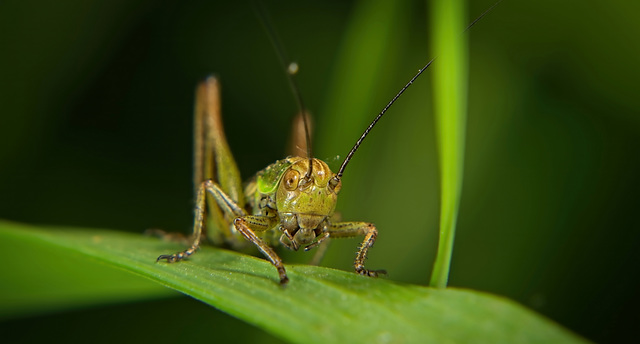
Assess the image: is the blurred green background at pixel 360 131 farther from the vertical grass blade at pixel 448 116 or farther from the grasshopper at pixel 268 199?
the vertical grass blade at pixel 448 116

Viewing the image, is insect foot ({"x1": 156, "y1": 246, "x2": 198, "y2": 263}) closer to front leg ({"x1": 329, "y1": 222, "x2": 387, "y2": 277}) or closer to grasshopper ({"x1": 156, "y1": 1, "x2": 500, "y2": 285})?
grasshopper ({"x1": 156, "y1": 1, "x2": 500, "y2": 285})

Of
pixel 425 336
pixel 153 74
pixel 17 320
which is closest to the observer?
pixel 425 336

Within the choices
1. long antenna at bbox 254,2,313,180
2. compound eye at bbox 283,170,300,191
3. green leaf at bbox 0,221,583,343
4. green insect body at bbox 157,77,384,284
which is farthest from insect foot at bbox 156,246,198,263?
long antenna at bbox 254,2,313,180

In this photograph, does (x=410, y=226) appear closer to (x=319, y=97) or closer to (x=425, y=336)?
(x=319, y=97)

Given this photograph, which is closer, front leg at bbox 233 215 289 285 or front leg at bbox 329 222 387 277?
front leg at bbox 233 215 289 285

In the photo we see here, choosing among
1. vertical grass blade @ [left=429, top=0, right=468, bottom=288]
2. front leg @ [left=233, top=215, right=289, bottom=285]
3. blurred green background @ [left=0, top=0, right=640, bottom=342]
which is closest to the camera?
vertical grass blade @ [left=429, top=0, right=468, bottom=288]

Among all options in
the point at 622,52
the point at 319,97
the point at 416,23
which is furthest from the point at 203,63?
the point at 622,52

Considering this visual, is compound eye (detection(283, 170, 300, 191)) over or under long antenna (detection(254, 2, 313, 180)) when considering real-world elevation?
under

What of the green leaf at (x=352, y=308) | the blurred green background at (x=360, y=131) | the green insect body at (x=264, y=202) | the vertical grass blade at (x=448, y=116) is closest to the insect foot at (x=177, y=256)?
the green insect body at (x=264, y=202)
